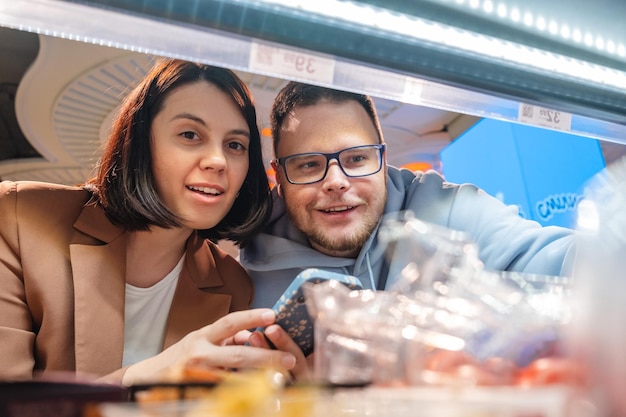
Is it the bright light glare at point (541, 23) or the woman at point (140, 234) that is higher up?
the bright light glare at point (541, 23)

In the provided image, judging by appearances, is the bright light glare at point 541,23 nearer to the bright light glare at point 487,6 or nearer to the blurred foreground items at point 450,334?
the bright light glare at point 487,6

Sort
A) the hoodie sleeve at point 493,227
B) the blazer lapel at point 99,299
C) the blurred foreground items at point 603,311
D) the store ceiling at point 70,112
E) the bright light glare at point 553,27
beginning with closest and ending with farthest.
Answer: the blurred foreground items at point 603,311, the bright light glare at point 553,27, the blazer lapel at point 99,299, the hoodie sleeve at point 493,227, the store ceiling at point 70,112

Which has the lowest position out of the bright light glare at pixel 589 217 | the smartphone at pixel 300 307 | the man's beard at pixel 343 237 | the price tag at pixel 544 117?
the smartphone at pixel 300 307

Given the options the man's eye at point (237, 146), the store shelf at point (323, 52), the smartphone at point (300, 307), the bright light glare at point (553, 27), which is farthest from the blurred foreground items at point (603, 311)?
the man's eye at point (237, 146)

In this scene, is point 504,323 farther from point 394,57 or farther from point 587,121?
point 587,121

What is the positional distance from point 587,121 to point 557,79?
0.21 meters

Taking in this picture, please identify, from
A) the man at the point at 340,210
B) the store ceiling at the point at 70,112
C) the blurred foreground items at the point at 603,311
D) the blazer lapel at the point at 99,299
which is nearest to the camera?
the blurred foreground items at the point at 603,311

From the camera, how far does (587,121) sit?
1301mm

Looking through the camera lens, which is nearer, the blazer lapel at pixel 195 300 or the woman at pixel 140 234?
the woman at pixel 140 234

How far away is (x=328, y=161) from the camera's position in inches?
63.0

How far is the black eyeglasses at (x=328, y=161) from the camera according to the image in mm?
1605

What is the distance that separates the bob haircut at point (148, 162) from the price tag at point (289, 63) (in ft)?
2.04

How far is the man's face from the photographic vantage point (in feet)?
5.24

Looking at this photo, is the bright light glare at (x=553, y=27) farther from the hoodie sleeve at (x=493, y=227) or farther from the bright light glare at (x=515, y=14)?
the hoodie sleeve at (x=493, y=227)
